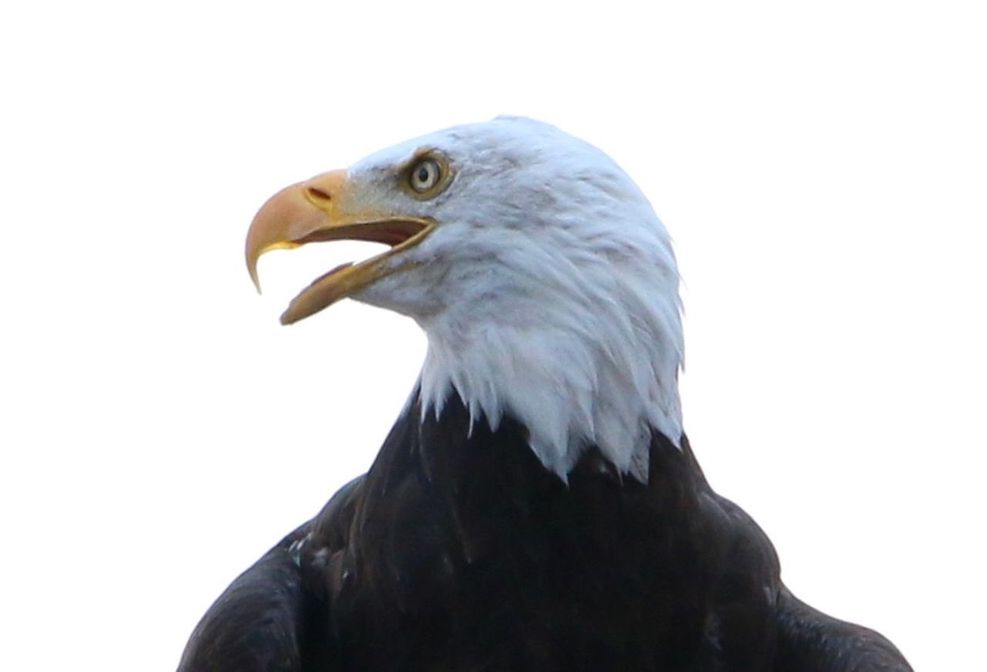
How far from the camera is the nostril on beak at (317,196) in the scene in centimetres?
589

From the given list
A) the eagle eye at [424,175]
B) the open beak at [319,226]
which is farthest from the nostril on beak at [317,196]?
the eagle eye at [424,175]

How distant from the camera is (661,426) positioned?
5812 mm

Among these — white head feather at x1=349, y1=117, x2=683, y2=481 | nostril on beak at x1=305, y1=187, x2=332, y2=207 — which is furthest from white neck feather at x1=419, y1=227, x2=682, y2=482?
nostril on beak at x1=305, y1=187, x2=332, y2=207

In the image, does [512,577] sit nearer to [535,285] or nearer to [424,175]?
[535,285]

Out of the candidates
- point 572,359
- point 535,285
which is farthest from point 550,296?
point 572,359

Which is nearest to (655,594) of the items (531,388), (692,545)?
(692,545)

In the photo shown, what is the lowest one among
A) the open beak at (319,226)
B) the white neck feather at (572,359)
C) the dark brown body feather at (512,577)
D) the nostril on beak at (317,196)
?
the dark brown body feather at (512,577)

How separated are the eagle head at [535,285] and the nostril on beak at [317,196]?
0.08 meters

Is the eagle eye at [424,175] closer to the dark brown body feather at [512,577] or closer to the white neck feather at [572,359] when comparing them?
the white neck feather at [572,359]

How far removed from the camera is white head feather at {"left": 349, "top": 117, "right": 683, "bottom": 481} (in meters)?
5.64

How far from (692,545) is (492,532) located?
0.62m

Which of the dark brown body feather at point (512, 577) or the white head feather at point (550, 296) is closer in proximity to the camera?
the white head feather at point (550, 296)

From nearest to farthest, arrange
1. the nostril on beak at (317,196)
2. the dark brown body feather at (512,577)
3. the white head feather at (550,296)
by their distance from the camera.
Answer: the white head feather at (550,296) → the dark brown body feather at (512,577) → the nostril on beak at (317,196)

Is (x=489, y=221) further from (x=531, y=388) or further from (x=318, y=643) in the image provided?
(x=318, y=643)
